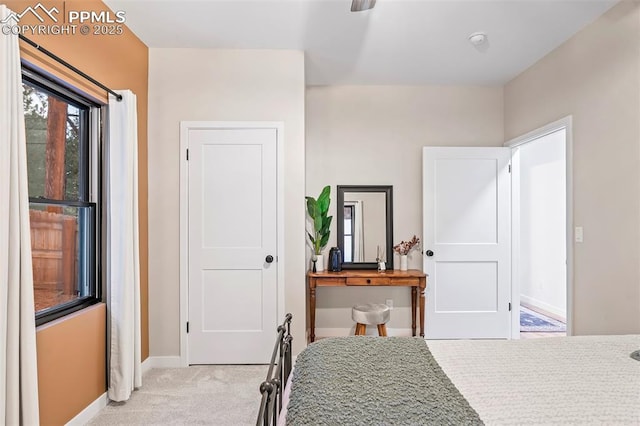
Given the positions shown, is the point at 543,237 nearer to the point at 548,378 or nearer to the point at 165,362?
the point at 548,378

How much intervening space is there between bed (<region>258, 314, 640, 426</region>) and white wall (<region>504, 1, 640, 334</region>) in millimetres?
863

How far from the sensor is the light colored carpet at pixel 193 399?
2.29 meters

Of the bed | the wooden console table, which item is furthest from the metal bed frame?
the wooden console table

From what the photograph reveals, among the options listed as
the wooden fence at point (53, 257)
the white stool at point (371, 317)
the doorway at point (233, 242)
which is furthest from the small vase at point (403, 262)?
the wooden fence at point (53, 257)

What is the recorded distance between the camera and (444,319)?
3785 millimetres

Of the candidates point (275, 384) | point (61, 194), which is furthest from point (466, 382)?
point (61, 194)

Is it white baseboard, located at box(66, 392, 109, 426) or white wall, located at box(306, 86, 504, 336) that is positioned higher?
white wall, located at box(306, 86, 504, 336)

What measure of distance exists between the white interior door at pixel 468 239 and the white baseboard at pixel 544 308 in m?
1.57

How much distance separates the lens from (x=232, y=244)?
10.3ft

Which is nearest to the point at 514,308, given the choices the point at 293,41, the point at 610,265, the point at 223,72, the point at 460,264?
the point at 460,264

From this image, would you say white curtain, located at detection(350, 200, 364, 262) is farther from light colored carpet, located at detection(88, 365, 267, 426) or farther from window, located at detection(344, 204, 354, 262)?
light colored carpet, located at detection(88, 365, 267, 426)

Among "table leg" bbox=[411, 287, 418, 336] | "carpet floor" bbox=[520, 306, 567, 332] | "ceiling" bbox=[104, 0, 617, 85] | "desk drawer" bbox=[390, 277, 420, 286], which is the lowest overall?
"carpet floor" bbox=[520, 306, 567, 332]

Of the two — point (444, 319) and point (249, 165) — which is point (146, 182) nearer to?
point (249, 165)

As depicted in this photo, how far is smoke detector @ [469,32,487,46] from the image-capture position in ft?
9.23
